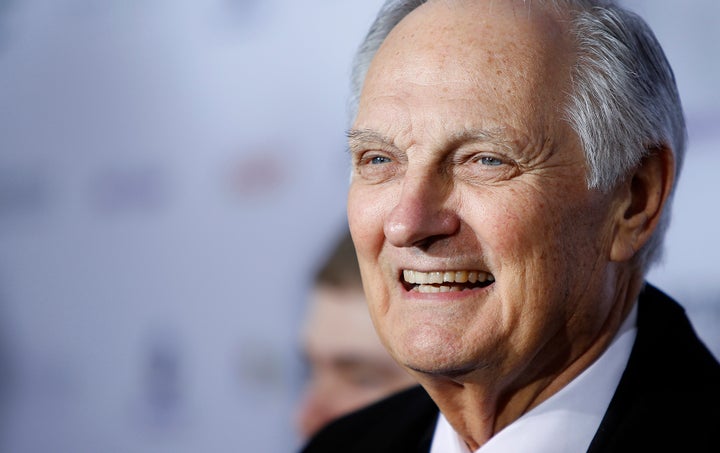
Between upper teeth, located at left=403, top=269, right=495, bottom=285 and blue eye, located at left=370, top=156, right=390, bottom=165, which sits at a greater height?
blue eye, located at left=370, top=156, right=390, bottom=165

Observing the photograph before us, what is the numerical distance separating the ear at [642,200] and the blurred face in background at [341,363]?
1529 millimetres

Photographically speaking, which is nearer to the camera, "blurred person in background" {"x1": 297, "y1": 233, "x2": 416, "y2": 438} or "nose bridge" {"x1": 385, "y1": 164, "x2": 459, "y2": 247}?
"nose bridge" {"x1": 385, "y1": 164, "x2": 459, "y2": 247}

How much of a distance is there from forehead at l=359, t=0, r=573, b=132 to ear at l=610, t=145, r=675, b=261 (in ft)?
0.72

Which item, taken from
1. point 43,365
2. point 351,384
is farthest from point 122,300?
point 351,384

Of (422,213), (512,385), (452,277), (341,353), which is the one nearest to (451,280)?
(452,277)

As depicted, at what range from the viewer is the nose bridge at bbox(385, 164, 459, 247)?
153cm

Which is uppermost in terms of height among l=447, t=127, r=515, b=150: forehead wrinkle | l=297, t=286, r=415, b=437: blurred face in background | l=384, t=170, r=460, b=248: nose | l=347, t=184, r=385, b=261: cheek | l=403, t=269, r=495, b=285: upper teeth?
l=447, t=127, r=515, b=150: forehead wrinkle

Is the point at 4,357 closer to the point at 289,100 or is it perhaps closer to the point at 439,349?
the point at 289,100

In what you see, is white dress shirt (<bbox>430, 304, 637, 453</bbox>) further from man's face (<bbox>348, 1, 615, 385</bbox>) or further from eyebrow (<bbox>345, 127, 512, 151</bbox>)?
eyebrow (<bbox>345, 127, 512, 151</bbox>)

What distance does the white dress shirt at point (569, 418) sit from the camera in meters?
1.60

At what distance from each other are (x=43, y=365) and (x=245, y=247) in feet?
3.21

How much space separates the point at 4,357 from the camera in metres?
3.48

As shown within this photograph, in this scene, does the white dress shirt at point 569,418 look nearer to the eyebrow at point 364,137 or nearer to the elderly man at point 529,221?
the elderly man at point 529,221

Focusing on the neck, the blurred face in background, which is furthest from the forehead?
the blurred face in background
